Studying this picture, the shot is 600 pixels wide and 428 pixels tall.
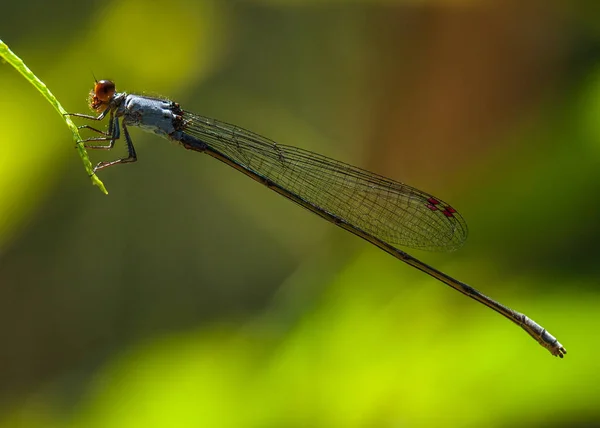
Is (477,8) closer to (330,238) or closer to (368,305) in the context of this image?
(330,238)

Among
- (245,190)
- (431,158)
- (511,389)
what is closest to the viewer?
(511,389)

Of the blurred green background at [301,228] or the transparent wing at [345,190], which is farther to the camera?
the transparent wing at [345,190]

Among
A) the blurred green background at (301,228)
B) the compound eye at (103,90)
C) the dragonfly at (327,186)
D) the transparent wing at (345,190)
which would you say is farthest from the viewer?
the transparent wing at (345,190)

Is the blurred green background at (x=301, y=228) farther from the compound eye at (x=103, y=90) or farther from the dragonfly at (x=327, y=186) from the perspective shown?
the compound eye at (x=103, y=90)

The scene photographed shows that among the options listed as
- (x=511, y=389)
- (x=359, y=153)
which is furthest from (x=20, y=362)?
(x=511, y=389)

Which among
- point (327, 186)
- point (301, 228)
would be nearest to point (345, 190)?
point (327, 186)

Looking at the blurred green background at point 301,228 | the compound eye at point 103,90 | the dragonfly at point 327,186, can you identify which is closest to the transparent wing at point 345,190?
the dragonfly at point 327,186

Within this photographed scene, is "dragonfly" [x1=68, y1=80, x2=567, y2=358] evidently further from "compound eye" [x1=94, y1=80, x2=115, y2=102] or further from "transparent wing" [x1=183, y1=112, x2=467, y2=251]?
"compound eye" [x1=94, y1=80, x2=115, y2=102]

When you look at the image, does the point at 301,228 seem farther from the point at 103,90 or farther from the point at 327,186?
the point at 103,90
